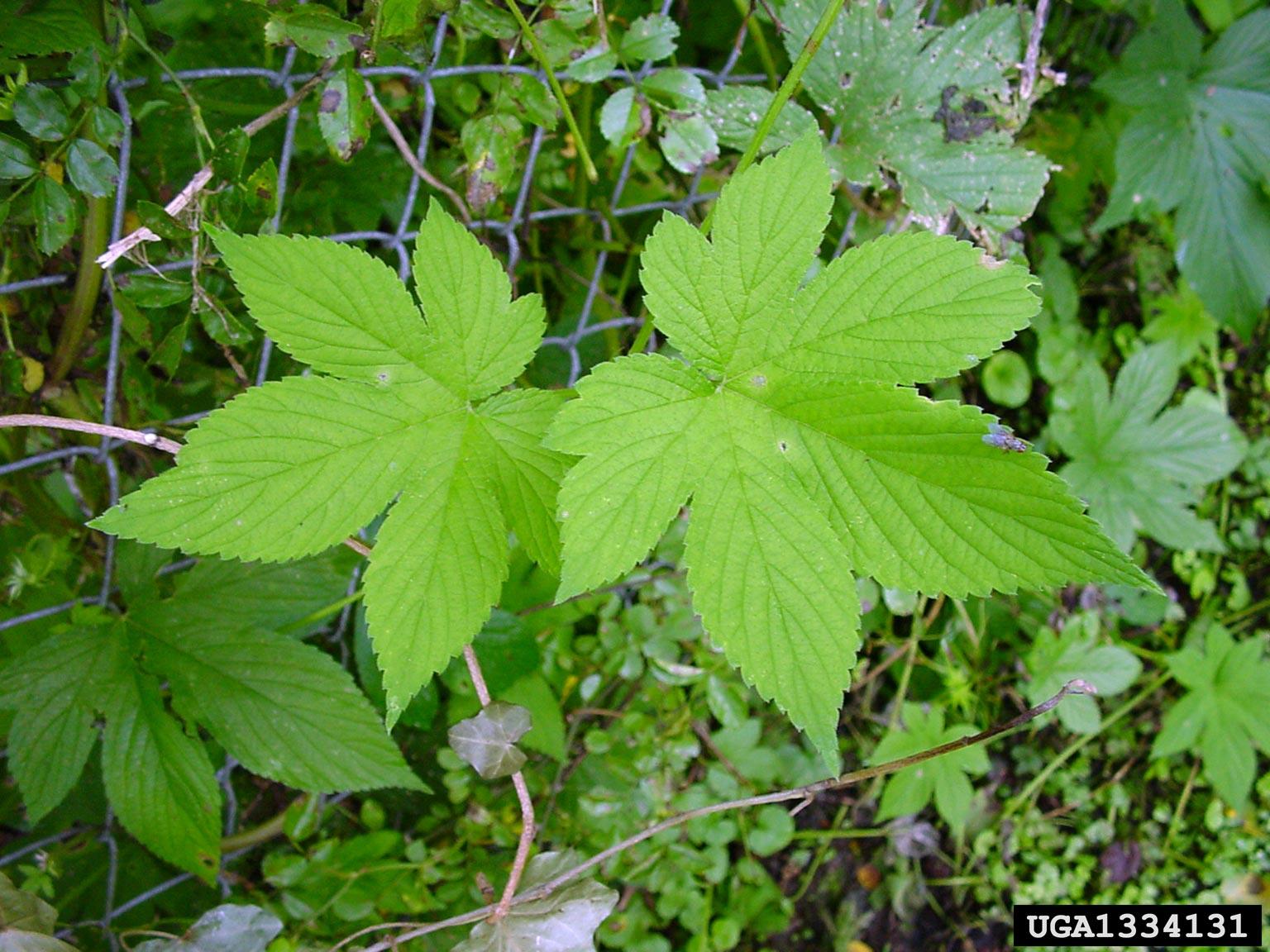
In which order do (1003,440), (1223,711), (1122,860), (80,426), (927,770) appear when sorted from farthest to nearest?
(1122,860) → (1223,711) → (927,770) → (80,426) → (1003,440)

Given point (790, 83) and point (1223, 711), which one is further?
point (1223, 711)

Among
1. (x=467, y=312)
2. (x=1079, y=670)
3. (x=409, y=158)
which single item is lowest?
(x=1079, y=670)

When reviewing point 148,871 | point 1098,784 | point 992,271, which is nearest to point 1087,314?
point 1098,784

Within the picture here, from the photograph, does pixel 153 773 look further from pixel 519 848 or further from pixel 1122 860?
pixel 1122 860

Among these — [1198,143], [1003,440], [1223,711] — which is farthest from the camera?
[1223,711]

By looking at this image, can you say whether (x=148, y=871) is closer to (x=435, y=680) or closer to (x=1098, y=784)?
(x=435, y=680)

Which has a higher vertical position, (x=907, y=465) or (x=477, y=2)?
(x=477, y=2)

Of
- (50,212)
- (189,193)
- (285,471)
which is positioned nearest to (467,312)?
(285,471)

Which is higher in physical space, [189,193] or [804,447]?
[189,193]
